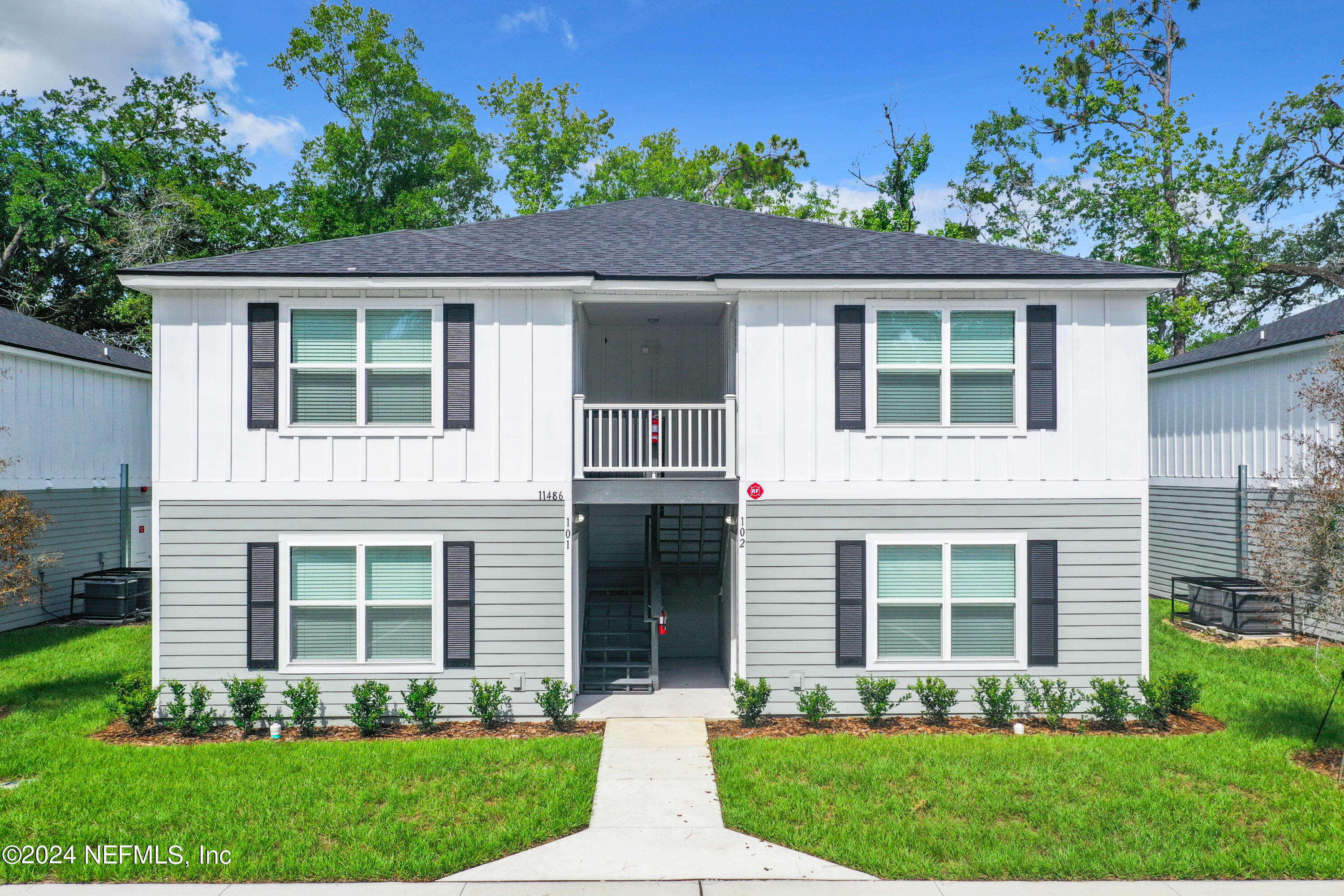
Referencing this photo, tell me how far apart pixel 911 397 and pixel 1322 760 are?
18.9 feet

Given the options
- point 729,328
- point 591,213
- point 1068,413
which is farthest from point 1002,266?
point 591,213

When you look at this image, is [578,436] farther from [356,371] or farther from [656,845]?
[656,845]

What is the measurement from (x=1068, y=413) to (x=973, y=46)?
19646mm

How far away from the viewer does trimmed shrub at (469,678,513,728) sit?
9242 millimetres

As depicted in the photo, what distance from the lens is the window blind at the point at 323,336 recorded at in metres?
9.62

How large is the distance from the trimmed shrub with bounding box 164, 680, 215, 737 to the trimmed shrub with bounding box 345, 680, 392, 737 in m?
1.65

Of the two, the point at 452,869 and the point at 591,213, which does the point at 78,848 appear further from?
the point at 591,213

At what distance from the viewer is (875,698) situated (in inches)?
369

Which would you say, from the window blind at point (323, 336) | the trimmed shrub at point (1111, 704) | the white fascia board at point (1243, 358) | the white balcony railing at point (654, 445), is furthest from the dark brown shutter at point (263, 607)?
the white fascia board at point (1243, 358)

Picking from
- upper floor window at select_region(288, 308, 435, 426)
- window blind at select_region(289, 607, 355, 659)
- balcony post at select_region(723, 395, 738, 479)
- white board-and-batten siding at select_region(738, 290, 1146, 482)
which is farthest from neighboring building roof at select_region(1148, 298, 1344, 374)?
window blind at select_region(289, 607, 355, 659)

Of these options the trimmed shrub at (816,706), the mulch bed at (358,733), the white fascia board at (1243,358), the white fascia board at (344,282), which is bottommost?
the mulch bed at (358,733)

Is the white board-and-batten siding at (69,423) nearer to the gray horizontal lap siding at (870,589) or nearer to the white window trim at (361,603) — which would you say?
the white window trim at (361,603)

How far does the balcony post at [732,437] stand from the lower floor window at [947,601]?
211 cm

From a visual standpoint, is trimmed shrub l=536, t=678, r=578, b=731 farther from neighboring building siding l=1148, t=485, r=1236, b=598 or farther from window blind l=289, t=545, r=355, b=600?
neighboring building siding l=1148, t=485, r=1236, b=598
